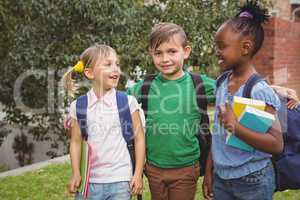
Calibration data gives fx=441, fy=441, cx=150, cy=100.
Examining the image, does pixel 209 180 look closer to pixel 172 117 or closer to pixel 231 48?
pixel 172 117

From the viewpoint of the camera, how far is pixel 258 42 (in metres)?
2.33

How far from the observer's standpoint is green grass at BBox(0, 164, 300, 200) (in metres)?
4.59

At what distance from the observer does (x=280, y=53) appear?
907cm

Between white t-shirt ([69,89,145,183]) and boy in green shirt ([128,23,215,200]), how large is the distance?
0.20 meters

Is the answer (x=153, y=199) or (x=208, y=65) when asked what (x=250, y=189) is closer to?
(x=153, y=199)

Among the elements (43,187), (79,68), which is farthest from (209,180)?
(43,187)

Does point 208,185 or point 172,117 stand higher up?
point 172,117

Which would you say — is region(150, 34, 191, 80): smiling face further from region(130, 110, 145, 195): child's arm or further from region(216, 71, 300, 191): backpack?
region(216, 71, 300, 191): backpack

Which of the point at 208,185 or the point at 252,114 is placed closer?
the point at 252,114

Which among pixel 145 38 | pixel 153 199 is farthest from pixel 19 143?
pixel 153 199

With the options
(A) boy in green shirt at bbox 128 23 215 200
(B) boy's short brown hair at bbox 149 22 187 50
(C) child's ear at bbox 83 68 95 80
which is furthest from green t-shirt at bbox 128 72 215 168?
(C) child's ear at bbox 83 68 95 80

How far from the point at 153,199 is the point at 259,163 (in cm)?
91

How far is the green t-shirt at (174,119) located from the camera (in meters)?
2.78

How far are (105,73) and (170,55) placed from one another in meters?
0.42
